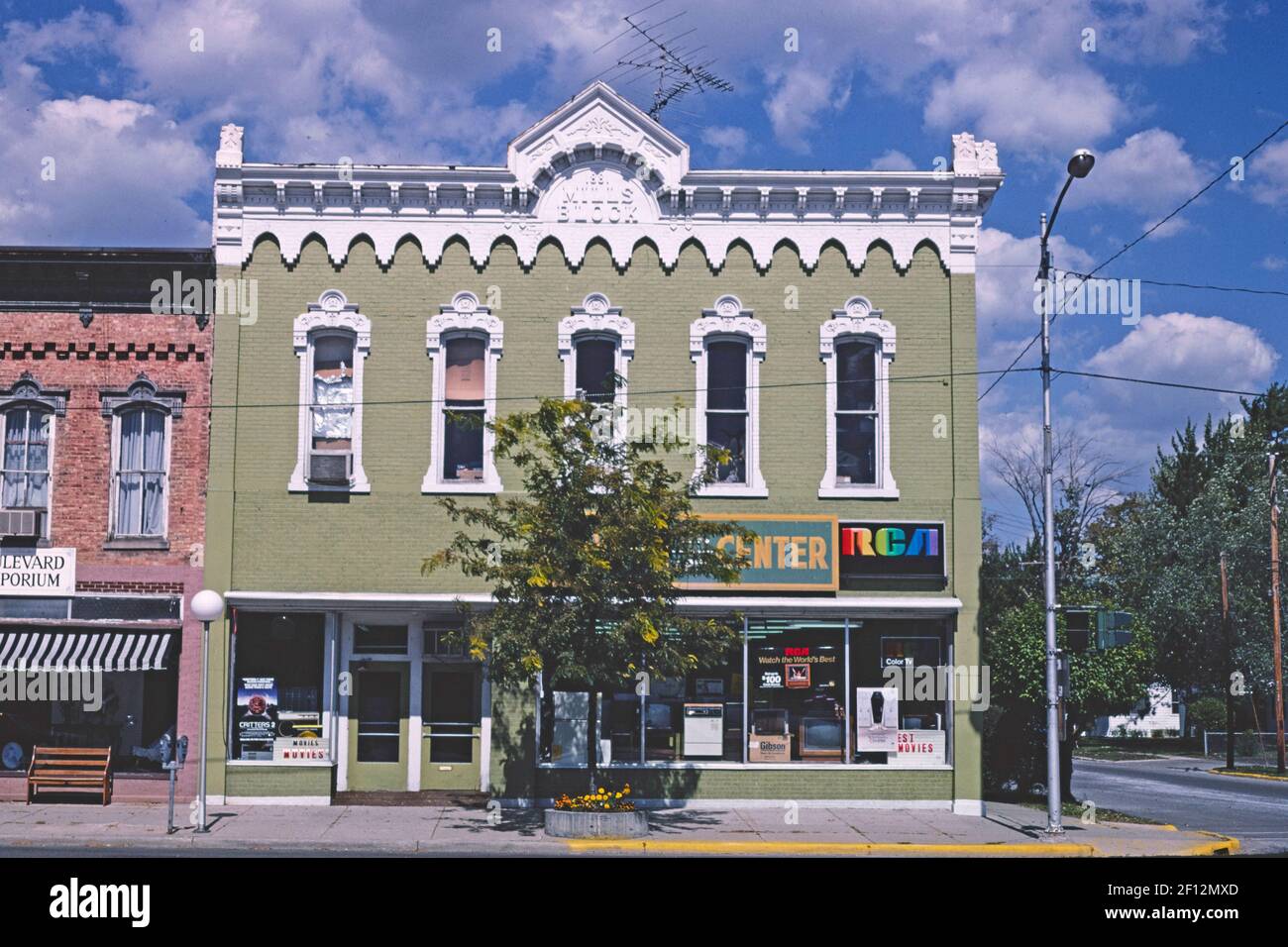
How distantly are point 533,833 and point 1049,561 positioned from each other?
8.27 m

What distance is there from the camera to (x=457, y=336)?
2122 cm

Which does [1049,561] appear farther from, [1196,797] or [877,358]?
[1196,797]

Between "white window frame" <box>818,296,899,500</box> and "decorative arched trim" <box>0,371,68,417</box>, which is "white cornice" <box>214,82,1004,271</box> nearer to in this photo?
"white window frame" <box>818,296,899,500</box>

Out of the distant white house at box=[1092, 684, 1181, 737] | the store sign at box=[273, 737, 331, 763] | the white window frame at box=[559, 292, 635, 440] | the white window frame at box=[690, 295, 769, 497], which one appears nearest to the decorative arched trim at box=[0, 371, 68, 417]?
the store sign at box=[273, 737, 331, 763]

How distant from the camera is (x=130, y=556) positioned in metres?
20.8

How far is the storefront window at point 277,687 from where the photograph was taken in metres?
20.5

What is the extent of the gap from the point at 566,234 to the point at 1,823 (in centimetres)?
1206

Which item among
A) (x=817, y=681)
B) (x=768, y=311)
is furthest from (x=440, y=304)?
(x=817, y=681)

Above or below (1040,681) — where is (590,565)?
above

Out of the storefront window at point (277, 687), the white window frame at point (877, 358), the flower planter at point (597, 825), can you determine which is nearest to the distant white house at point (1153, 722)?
the white window frame at point (877, 358)

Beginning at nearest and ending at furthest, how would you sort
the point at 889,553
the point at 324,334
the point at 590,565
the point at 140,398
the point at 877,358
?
1. the point at 590,565
2. the point at 889,553
3. the point at 140,398
4. the point at 324,334
5. the point at 877,358

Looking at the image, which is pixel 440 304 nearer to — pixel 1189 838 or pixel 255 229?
pixel 255 229

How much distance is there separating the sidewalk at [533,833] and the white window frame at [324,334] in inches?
217

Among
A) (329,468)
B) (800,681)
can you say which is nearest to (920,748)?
(800,681)
